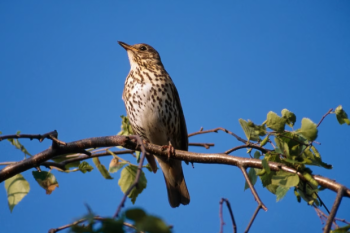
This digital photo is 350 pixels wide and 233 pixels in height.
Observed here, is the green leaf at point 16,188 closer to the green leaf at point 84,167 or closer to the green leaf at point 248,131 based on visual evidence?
the green leaf at point 84,167

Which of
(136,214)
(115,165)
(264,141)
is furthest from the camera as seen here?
(115,165)

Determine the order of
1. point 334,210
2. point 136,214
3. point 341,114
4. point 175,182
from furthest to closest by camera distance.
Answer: point 175,182
point 341,114
point 334,210
point 136,214

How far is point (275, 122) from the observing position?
9.04 feet

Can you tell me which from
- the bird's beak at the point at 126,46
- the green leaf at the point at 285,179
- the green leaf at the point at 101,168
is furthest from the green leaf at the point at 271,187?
the bird's beak at the point at 126,46

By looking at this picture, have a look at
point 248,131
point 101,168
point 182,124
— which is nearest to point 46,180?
point 101,168

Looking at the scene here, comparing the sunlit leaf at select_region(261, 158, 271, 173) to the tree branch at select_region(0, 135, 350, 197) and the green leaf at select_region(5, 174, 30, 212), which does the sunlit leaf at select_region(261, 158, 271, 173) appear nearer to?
the tree branch at select_region(0, 135, 350, 197)

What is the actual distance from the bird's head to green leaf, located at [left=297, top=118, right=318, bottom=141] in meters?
3.54

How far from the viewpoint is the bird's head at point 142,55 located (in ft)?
19.7

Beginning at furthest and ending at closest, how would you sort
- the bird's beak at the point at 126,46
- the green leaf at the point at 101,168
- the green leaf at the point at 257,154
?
the bird's beak at the point at 126,46, the green leaf at the point at 101,168, the green leaf at the point at 257,154

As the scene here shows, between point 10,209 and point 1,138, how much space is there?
61 cm

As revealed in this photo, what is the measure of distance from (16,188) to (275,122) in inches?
77.6

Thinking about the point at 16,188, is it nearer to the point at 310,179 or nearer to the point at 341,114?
the point at 310,179

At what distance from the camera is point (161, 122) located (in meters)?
5.15

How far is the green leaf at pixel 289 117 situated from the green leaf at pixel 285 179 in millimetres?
353
